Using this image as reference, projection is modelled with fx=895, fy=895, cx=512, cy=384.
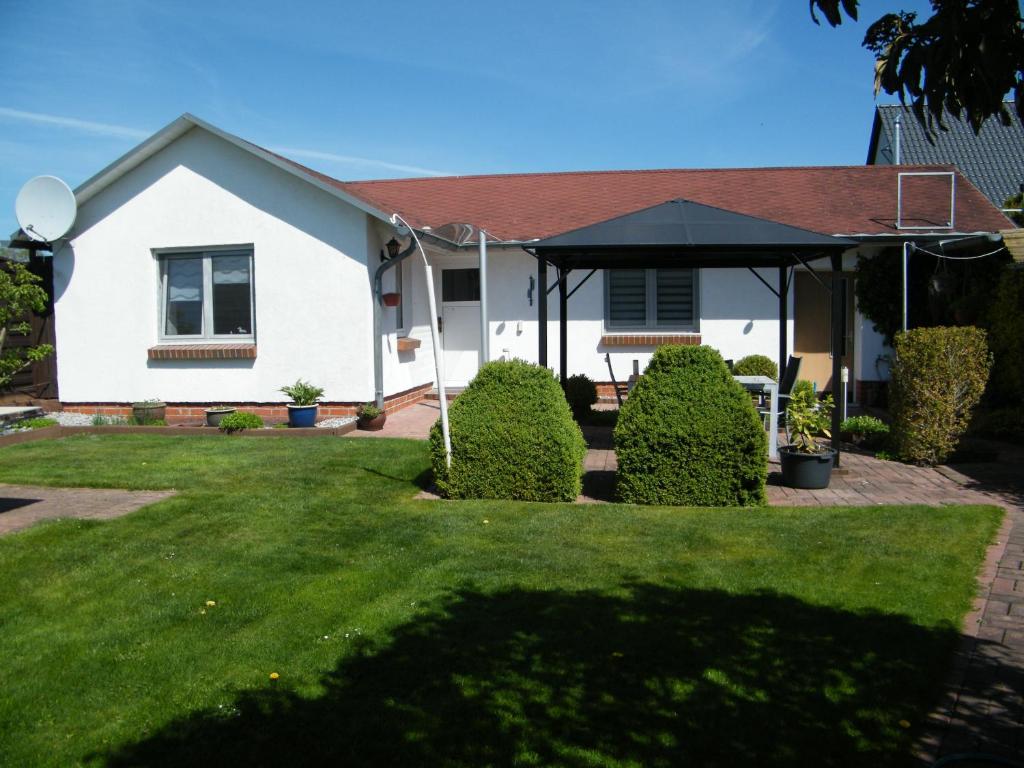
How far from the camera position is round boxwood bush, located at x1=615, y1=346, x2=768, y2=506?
24.5ft

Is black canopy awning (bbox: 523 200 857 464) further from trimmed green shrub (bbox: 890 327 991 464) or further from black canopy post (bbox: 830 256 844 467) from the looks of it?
trimmed green shrub (bbox: 890 327 991 464)

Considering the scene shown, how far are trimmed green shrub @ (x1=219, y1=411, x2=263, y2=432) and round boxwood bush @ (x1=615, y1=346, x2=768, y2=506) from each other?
6133 mm

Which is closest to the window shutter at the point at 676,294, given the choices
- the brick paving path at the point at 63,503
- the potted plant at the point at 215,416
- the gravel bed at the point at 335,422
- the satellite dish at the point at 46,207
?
the gravel bed at the point at 335,422

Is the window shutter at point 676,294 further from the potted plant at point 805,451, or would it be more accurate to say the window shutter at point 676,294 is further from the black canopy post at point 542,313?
the potted plant at point 805,451

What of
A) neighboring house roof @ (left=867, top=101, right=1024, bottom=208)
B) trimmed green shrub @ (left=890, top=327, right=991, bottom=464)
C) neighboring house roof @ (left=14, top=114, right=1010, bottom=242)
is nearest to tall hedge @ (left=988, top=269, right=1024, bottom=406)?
trimmed green shrub @ (left=890, top=327, right=991, bottom=464)

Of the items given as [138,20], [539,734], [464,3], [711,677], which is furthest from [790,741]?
[138,20]

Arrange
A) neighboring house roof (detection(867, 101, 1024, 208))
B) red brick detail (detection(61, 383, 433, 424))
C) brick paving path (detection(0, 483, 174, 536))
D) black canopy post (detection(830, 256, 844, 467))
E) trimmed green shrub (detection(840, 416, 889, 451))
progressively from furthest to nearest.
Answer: neighboring house roof (detection(867, 101, 1024, 208)) < red brick detail (detection(61, 383, 433, 424)) < trimmed green shrub (detection(840, 416, 889, 451)) < black canopy post (detection(830, 256, 844, 467)) < brick paving path (detection(0, 483, 174, 536))

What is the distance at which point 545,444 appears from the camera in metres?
7.76

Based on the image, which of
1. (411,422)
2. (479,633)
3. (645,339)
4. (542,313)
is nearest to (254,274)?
(411,422)

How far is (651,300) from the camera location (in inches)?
619

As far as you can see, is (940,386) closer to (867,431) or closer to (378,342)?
(867,431)

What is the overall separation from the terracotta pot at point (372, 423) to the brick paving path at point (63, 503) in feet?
13.3

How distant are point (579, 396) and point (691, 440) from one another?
5.44 m

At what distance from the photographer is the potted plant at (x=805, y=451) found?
327 inches
